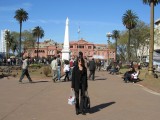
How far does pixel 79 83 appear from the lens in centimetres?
1012

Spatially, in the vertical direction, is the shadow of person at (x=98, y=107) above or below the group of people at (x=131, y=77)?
below

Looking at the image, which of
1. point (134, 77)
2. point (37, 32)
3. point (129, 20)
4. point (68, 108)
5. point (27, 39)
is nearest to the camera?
point (68, 108)

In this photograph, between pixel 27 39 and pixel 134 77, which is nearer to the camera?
pixel 134 77

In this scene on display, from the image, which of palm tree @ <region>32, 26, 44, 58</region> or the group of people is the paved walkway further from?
palm tree @ <region>32, 26, 44, 58</region>

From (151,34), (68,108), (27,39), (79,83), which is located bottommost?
(68,108)

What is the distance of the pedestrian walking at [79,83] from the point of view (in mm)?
10070

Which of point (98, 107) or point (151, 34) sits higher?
point (151, 34)

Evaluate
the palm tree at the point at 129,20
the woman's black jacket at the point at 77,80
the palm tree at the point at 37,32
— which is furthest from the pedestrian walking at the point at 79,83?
the palm tree at the point at 37,32

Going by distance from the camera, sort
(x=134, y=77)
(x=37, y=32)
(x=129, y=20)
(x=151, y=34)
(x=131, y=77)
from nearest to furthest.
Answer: (x=134, y=77) → (x=131, y=77) → (x=151, y=34) → (x=129, y=20) → (x=37, y=32)

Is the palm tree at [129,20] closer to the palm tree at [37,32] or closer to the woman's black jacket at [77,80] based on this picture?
the palm tree at [37,32]

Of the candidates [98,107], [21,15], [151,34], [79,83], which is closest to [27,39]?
[21,15]

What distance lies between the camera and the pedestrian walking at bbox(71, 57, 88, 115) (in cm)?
1007

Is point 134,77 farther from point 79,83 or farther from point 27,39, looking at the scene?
point 27,39

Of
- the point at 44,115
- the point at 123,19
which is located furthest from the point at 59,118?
the point at 123,19
